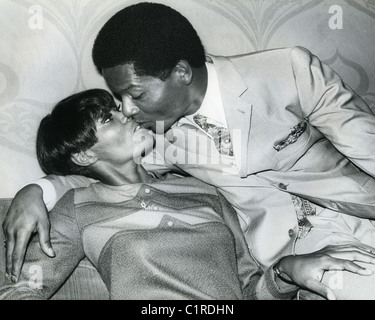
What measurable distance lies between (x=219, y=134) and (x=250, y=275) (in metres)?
0.46

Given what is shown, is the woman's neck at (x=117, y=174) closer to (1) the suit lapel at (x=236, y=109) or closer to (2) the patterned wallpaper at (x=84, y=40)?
(2) the patterned wallpaper at (x=84, y=40)

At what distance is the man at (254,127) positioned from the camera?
1210 millimetres

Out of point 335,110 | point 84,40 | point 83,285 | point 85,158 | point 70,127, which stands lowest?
point 83,285

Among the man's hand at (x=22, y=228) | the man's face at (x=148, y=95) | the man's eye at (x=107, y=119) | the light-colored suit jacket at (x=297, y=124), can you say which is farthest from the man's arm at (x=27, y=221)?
the light-colored suit jacket at (x=297, y=124)

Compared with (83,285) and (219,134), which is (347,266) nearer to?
(219,134)

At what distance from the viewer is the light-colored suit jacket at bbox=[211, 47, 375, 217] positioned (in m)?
1.22

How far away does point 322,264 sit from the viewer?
1158 millimetres

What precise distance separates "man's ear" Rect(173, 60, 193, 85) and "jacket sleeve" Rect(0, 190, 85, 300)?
501 millimetres

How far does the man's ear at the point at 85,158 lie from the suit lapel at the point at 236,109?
0.45 m

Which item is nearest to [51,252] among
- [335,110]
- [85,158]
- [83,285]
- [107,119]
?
[83,285]

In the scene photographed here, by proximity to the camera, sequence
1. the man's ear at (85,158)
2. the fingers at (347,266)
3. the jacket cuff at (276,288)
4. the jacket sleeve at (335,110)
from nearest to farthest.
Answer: the fingers at (347,266) → the jacket sleeve at (335,110) → the jacket cuff at (276,288) → the man's ear at (85,158)

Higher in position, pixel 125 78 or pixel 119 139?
pixel 125 78

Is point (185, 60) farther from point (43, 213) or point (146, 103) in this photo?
point (43, 213)
